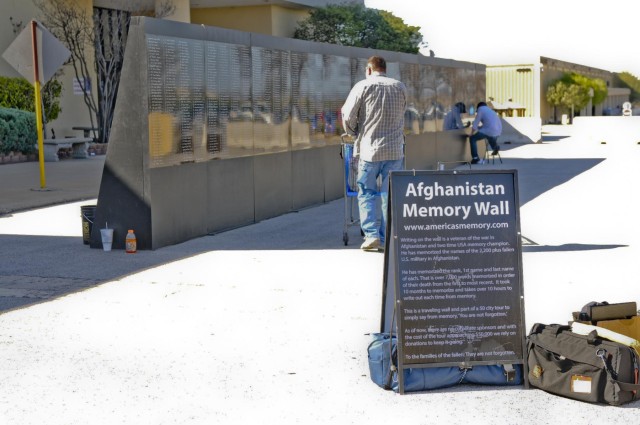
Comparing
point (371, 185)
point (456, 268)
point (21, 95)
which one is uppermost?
point (21, 95)

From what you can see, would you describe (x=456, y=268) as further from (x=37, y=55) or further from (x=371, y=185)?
(x=37, y=55)

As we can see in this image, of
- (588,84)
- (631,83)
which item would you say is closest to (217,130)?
(588,84)

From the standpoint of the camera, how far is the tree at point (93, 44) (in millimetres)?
31266

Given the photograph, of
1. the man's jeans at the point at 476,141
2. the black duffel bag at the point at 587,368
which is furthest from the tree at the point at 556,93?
the black duffel bag at the point at 587,368

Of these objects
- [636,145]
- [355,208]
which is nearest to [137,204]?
[355,208]

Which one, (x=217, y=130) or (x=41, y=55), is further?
(x=41, y=55)

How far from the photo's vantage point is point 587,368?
19.5 feet

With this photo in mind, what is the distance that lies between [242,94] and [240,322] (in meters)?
6.23

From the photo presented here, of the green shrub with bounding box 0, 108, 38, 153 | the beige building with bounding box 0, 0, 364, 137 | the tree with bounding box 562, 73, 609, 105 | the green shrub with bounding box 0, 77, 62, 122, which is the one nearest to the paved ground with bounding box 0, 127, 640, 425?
the green shrub with bounding box 0, 108, 38, 153

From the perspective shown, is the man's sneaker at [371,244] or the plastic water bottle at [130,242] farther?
the plastic water bottle at [130,242]

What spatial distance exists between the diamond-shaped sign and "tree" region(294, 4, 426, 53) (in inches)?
1031

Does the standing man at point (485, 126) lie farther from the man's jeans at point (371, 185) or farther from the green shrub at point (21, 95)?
the man's jeans at point (371, 185)

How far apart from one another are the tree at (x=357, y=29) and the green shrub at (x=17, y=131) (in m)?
18.3

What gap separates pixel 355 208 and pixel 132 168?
4654mm
